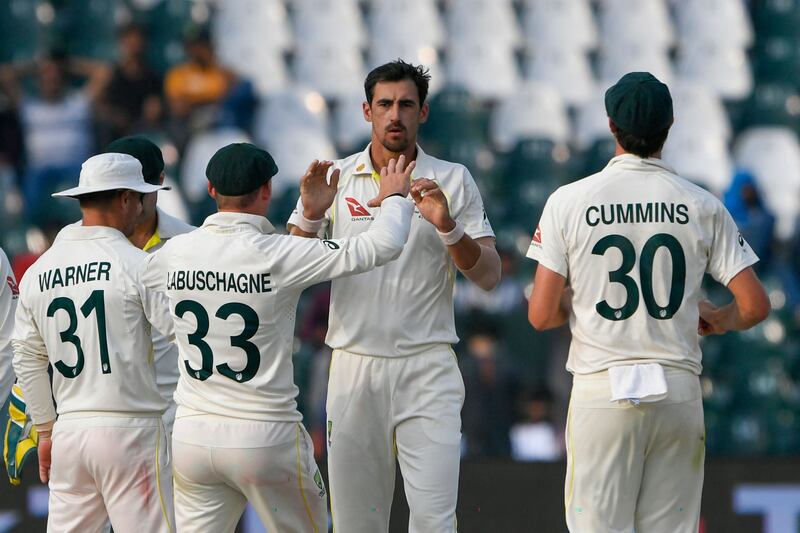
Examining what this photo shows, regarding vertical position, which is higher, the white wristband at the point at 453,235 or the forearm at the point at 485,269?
the white wristband at the point at 453,235

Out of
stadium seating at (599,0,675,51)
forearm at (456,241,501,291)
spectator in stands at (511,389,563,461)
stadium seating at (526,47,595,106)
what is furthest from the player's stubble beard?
stadium seating at (599,0,675,51)

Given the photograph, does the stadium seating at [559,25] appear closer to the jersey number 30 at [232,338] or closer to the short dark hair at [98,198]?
the short dark hair at [98,198]

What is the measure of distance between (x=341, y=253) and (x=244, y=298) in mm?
386

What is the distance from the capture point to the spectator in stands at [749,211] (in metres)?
10.0

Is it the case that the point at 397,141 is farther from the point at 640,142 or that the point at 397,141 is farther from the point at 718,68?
the point at 718,68

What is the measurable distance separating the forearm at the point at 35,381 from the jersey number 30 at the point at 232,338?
0.74m

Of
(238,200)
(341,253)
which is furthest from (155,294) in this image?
(341,253)

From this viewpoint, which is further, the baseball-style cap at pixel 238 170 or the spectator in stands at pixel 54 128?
the spectator in stands at pixel 54 128

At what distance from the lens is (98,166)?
204 inches

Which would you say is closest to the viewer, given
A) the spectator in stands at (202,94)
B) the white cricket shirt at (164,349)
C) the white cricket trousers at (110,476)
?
the white cricket trousers at (110,476)

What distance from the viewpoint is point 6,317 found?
576cm

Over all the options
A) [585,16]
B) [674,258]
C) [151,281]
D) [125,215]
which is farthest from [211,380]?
[585,16]

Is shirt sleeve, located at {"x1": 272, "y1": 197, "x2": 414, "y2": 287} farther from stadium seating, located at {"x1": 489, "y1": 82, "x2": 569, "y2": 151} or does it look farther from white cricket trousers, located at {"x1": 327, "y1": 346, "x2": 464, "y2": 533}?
stadium seating, located at {"x1": 489, "y1": 82, "x2": 569, "y2": 151}

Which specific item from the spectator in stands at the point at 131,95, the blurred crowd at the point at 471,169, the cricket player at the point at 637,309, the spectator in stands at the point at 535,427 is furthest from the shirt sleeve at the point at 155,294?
the spectator in stands at the point at 131,95
